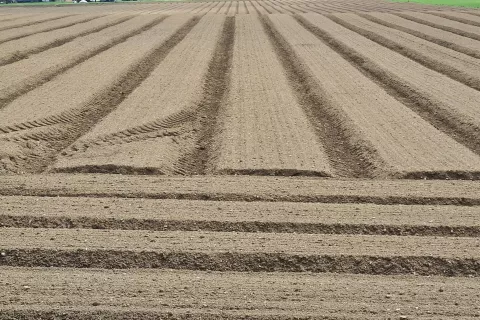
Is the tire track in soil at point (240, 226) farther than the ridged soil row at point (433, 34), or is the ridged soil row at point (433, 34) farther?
the ridged soil row at point (433, 34)

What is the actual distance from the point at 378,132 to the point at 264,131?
5.27 feet

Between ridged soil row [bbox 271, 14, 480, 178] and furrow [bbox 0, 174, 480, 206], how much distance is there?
0.44 m

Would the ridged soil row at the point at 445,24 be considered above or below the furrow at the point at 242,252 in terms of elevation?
above

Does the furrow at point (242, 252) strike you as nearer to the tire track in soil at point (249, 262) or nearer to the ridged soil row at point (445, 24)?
the tire track in soil at point (249, 262)

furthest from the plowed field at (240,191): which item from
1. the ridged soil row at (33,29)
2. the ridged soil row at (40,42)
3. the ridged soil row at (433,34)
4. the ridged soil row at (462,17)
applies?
A: the ridged soil row at (462,17)

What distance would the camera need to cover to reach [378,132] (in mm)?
8688

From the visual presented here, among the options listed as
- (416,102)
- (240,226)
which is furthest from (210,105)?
(240,226)

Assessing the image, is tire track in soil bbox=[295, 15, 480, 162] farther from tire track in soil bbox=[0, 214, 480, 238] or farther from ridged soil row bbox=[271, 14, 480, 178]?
tire track in soil bbox=[0, 214, 480, 238]

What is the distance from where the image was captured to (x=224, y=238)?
5445 millimetres

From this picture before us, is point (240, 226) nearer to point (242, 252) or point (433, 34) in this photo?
point (242, 252)

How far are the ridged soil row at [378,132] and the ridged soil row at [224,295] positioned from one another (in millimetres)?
2626

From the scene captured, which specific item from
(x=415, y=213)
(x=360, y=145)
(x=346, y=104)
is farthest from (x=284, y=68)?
(x=415, y=213)

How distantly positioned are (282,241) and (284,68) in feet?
29.5

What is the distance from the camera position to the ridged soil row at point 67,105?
8.05 metres
